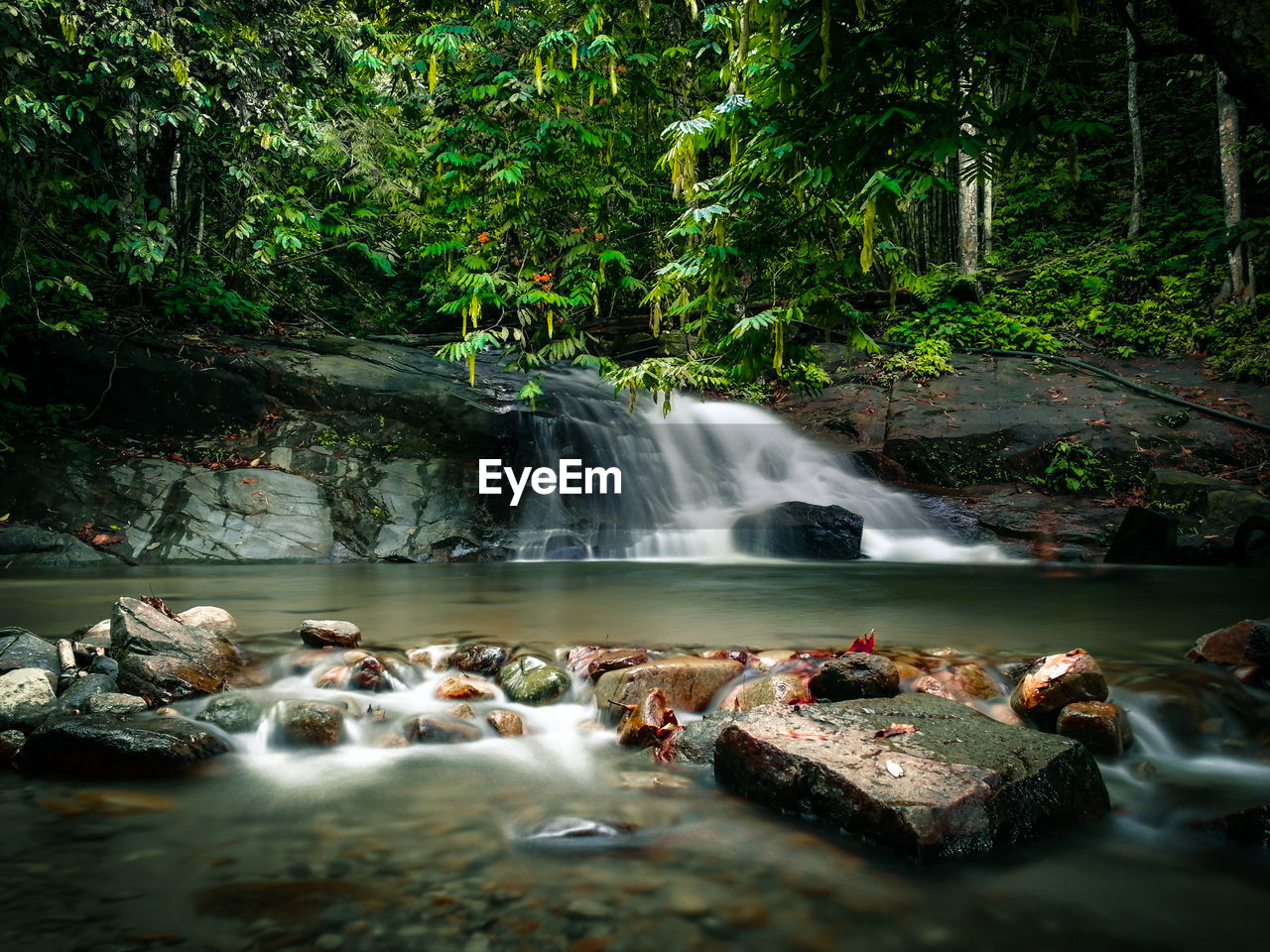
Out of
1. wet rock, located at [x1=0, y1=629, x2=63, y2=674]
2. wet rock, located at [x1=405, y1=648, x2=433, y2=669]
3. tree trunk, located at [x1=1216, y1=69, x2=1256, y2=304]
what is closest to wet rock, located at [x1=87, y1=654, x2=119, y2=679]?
wet rock, located at [x1=0, y1=629, x2=63, y2=674]

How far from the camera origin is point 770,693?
375 centimetres


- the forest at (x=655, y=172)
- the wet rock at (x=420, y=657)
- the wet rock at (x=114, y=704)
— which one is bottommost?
the wet rock at (x=114, y=704)

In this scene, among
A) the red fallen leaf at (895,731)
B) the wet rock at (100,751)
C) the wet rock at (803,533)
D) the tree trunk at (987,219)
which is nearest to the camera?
the red fallen leaf at (895,731)

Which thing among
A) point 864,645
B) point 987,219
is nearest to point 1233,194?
point 987,219

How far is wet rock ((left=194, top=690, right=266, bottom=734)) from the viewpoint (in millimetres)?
3617

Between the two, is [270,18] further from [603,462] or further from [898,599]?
[898,599]

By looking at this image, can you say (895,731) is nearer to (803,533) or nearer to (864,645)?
(864,645)

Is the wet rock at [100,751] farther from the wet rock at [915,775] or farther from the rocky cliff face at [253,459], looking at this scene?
the rocky cliff face at [253,459]

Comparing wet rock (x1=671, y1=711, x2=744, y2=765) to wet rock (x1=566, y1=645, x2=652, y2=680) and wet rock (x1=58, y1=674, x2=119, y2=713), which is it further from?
wet rock (x1=58, y1=674, x2=119, y2=713)

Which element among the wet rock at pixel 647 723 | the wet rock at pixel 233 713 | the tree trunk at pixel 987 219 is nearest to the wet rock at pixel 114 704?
the wet rock at pixel 233 713

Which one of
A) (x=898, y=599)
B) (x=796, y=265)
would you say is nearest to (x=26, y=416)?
(x=796, y=265)

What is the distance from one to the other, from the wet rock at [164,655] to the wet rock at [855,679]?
321 centimetres

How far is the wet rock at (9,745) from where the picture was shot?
3.15 metres

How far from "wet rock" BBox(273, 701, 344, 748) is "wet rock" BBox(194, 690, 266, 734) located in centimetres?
13
